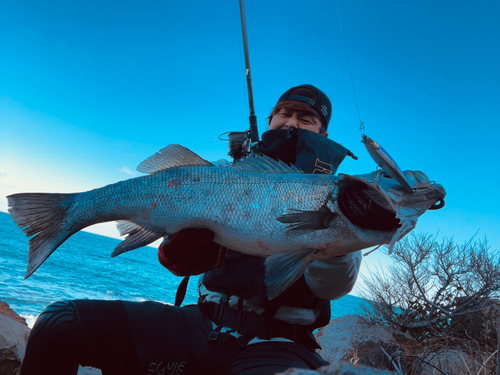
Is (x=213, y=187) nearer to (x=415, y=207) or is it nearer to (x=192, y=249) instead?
(x=192, y=249)

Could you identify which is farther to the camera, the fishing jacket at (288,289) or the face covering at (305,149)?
the face covering at (305,149)

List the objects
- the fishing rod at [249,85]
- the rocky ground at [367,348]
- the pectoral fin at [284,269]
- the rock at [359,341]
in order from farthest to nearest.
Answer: the rock at [359,341], the fishing rod at [249,85], the rocky ground at [367,348], the pectoral fin at [284,269]

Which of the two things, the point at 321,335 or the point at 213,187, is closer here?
the point at 213,187

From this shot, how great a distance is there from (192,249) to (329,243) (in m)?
0.98

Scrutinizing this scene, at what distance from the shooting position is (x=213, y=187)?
2.11 meters

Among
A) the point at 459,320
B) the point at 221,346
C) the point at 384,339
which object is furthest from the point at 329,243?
the point at 459,320

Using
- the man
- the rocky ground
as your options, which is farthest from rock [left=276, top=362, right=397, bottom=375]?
the rocky ground

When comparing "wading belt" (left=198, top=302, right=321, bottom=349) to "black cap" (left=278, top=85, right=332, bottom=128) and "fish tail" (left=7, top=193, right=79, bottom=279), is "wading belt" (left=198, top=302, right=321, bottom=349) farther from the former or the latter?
"black cap" (left=278, top=85, right=332, bottom=128)

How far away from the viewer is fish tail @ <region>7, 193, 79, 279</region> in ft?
6.88

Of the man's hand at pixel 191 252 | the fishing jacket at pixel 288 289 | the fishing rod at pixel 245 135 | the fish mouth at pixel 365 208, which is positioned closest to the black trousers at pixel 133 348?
the fishing jacket at pixel 288 289

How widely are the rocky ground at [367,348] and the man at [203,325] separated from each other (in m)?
0.85

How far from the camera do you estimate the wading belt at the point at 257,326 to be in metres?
2.30

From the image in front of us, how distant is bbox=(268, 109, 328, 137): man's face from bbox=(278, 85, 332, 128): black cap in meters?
0.13

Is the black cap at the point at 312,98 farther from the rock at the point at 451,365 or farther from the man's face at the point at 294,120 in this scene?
the rock at the point at 451,365
